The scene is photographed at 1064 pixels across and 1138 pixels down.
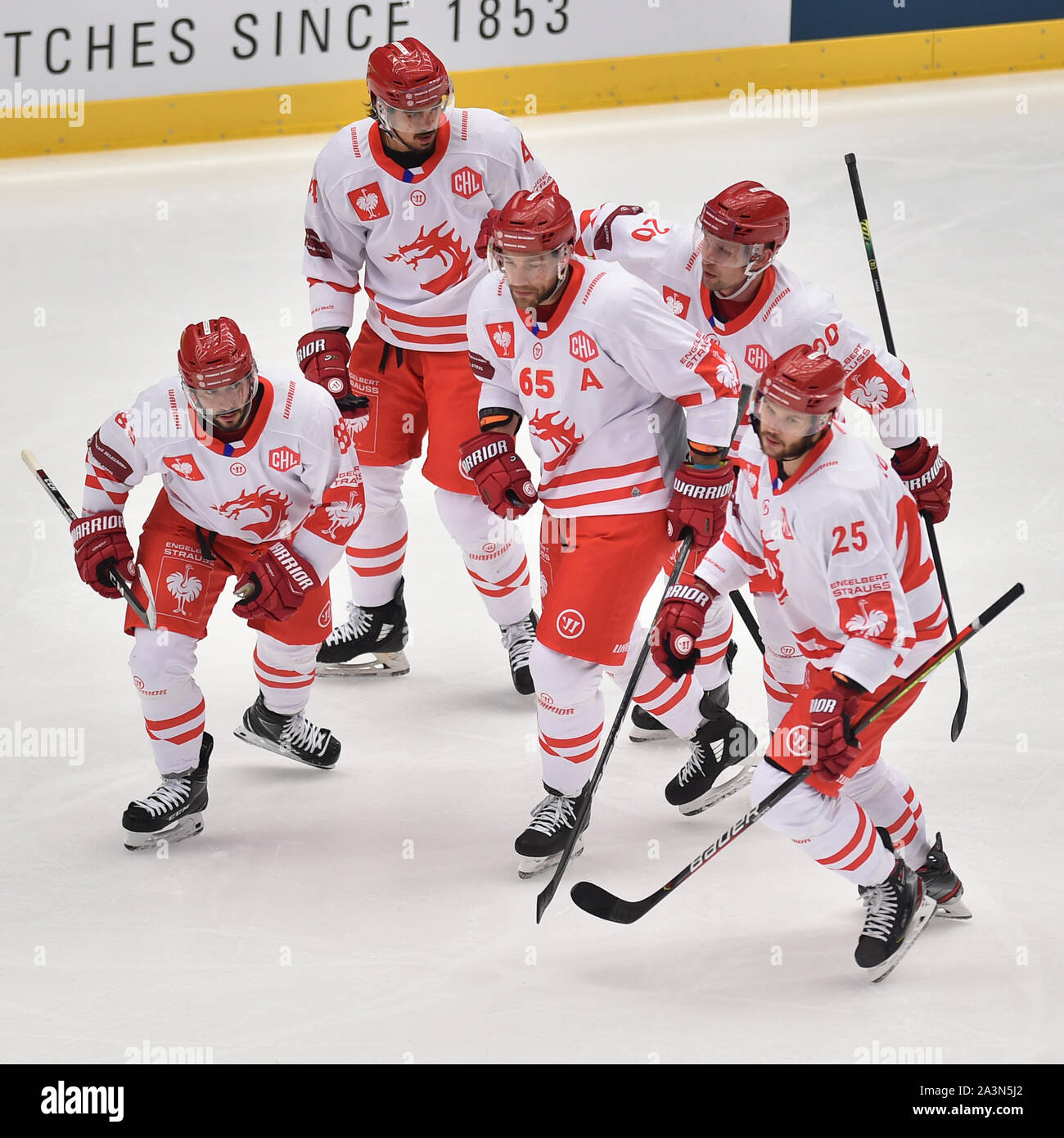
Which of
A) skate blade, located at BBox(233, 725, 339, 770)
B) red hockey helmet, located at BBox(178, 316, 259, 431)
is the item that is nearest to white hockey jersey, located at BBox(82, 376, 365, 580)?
red hockey helmet, located at BBox(178, 316, 259, 431)

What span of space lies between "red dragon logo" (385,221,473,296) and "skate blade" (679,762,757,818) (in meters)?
1.36

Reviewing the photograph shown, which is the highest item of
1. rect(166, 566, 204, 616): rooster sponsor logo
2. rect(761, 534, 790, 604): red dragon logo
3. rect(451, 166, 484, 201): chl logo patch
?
rect(451, 166, 484, 201): chl logo patch

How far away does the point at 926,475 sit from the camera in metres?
3.68

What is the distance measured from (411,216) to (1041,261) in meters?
3.02

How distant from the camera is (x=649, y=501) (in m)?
3.49

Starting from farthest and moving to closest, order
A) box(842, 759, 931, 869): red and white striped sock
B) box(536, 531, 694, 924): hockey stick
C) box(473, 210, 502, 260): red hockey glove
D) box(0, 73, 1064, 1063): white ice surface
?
box(473, 210, 502, 260): red hockey glove, box(536, 531, 694, 924): hockey stick, box(842, 759, 931, 869): red and white striped sock, box(0, 73, 1064, 1063): white ice surface

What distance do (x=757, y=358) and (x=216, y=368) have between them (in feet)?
3.73

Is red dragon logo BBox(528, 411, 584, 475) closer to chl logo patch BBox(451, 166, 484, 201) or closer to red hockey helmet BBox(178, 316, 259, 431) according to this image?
red hockey helmet BBox(178, 316, 259, 431)

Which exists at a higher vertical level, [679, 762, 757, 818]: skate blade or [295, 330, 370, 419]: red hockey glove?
[295, 330, 370, 419]: red hockey glove

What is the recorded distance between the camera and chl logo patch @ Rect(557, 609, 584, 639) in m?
3.42

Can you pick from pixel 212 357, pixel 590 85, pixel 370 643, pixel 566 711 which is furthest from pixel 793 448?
pixel 590 85

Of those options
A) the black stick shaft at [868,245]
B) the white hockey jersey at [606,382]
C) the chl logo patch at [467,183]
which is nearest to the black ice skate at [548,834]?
the white hockey jersey at [606,382]

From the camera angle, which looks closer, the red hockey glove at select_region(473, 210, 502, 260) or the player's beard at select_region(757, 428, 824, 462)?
the player's beard at select_region(757, 428, 824, 462)

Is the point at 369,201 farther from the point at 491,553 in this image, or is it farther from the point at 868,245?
the point at 868,245
